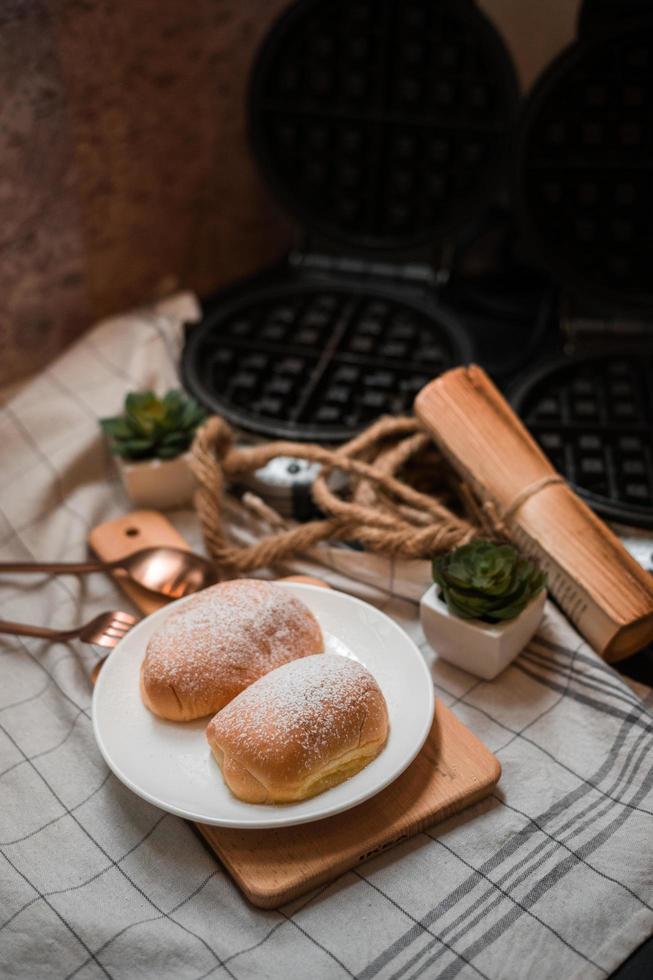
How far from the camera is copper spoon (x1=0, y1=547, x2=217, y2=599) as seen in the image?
1.41 m

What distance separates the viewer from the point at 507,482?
1.41 metres

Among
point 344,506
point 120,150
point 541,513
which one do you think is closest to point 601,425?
point 541,513

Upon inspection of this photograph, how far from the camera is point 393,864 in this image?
1073 millimetres

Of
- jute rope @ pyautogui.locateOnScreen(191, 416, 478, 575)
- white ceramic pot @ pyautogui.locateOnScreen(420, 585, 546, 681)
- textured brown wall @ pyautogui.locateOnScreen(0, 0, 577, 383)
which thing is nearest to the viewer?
white ceramic pot @ pyautogui.locateOnScreen(420, 585, 546, 681)

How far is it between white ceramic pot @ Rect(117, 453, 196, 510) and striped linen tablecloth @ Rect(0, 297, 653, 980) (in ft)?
0.90

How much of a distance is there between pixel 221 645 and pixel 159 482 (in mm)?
489

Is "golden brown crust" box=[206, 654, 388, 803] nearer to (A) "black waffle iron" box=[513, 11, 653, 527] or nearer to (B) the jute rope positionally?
(B) the jute rope

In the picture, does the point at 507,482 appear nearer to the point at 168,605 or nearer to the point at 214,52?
the point at 168,605

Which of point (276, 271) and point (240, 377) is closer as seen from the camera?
point (240, 377)

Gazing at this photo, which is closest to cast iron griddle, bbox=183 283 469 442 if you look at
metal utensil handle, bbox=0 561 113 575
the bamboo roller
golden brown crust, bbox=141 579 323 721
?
the bamboo roller

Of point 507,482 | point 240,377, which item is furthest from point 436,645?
point 240,377

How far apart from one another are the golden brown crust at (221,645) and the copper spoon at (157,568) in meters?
0.14

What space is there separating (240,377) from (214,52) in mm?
773

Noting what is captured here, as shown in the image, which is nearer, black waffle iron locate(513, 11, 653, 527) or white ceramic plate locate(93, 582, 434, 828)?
white ceramic plate locate(93, 582, 434, 828)
